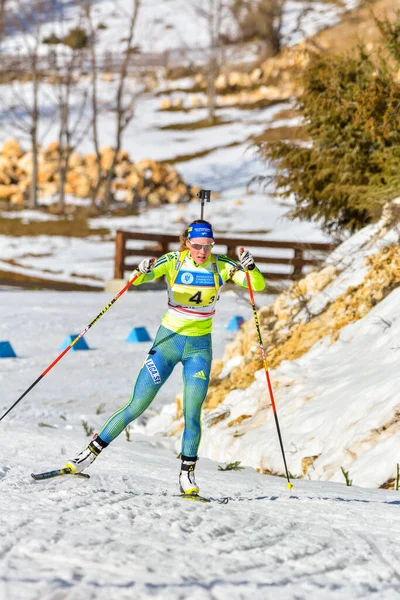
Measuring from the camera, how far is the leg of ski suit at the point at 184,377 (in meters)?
6.07

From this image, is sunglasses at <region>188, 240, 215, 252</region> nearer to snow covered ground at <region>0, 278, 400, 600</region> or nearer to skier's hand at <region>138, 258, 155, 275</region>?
skier's hand at <region>138, 258, 155, 275</region>

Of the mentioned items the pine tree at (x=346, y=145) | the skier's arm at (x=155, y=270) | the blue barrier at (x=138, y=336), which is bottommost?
the skier's arm at (x=155, y=270)

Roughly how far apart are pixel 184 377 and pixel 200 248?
2.87 feet

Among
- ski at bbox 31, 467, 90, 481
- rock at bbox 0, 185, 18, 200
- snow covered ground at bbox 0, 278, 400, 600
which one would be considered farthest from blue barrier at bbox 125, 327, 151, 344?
rock at bbox 0, 185, 18, 200

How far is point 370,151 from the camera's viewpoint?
1258 centimetres

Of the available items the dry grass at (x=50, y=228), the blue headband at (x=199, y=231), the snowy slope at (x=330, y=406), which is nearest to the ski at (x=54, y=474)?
the blue headband at (x=199, y=231)

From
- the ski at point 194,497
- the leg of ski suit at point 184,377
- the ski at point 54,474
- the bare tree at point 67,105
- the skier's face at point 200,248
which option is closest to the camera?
the ski at point 194,497

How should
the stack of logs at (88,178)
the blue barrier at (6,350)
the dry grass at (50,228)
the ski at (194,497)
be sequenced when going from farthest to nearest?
the stack of logs at (88,178) < the dry grass at (50,228) < the blue barrier at (6,350) < the ski at (194,497)

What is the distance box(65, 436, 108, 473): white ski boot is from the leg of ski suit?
5 centimetres

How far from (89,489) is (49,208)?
114 ft

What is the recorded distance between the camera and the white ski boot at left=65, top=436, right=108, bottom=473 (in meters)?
5.90

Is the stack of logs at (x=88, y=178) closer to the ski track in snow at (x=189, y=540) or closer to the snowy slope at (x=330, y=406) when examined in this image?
A: the snowy slope at (x=330, y=406)

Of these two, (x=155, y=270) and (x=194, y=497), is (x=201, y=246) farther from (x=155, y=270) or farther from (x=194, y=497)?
(x=194, y=497)

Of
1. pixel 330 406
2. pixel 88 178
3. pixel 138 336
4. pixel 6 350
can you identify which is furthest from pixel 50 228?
pixel 330 406
